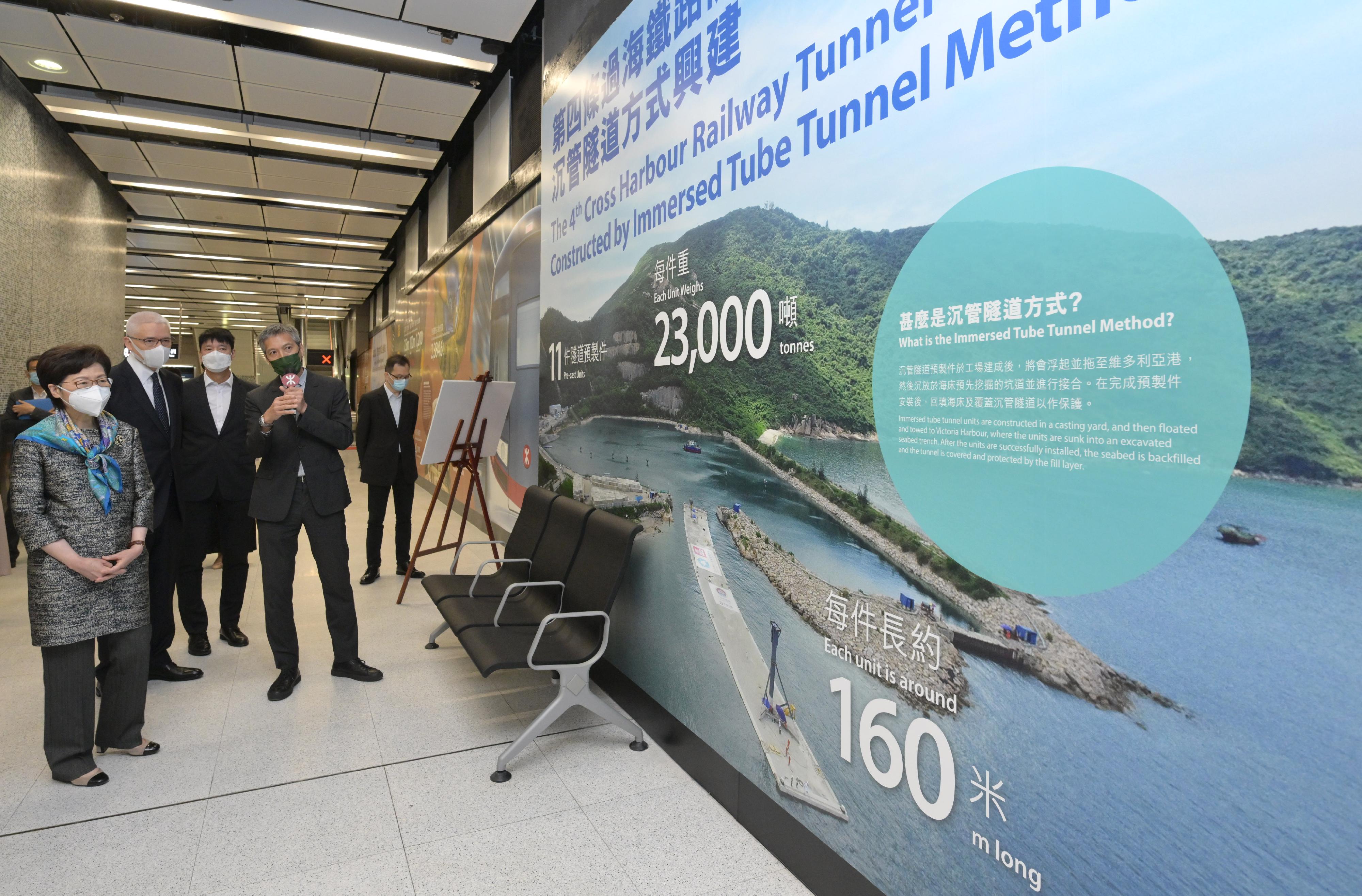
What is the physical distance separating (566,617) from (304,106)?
232 inches

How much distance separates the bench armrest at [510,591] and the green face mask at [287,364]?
54.6 inches

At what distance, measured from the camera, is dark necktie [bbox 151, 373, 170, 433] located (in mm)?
3338

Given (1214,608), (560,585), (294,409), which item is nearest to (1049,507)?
(1214,608)

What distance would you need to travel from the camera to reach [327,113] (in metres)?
6.51

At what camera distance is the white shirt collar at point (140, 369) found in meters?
3.20

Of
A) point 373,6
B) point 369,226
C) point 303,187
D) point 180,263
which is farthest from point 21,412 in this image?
point 180,263

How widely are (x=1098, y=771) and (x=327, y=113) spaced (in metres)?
7.52

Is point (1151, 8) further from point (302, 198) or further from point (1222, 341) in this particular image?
point (302, 198)

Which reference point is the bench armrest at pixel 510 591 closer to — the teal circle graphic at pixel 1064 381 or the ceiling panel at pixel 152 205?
the teal circle graphic at pixel 1064 381

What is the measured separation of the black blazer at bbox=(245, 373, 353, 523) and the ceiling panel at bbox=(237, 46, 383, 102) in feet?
11.8

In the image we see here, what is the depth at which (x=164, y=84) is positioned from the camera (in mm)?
5902

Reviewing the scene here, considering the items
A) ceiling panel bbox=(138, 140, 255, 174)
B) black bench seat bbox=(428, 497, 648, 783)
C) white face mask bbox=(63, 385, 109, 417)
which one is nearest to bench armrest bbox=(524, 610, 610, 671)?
black bench seat bbox=(428, 497, 648, 783)

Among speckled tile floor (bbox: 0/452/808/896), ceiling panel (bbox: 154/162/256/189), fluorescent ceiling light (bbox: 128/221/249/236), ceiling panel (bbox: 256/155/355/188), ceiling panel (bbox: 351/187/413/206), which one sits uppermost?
ceiling panel (bbox: 351/187/413/206)

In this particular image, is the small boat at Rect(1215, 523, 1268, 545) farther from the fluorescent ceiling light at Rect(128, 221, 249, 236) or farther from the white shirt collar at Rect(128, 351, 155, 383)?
the fluorescent ceiling light at Rect(128, 221, 249, 236)
